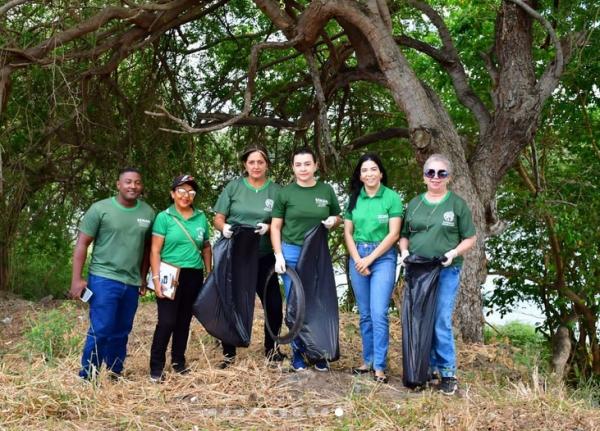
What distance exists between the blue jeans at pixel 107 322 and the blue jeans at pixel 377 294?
1585 millimetres

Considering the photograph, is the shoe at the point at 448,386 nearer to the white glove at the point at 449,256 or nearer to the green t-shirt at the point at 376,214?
the white glove at the point at 449,256

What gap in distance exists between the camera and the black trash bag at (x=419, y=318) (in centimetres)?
528

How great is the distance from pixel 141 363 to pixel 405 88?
364 centimetres

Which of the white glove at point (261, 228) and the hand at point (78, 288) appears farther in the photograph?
the white glove at point (261, 228)

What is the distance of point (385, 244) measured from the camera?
534 cm

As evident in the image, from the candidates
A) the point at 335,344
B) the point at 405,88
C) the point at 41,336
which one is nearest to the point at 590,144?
the point at 405,88

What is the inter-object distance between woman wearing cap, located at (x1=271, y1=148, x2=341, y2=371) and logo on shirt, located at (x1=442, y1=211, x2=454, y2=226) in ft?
2.59

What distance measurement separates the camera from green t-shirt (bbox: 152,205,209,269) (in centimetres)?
545

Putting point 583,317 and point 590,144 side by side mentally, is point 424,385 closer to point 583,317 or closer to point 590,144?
point 590,144

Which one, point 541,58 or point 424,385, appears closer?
point 424,385

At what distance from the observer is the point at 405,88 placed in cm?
776

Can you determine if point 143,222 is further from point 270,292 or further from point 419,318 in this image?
point 419,318

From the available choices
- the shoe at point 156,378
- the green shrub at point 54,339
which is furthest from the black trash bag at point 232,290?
the green shrub at point 54,339

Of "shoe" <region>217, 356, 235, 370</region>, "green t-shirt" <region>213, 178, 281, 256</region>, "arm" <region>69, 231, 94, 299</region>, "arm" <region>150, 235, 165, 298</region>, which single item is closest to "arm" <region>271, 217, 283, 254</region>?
"green t-shirt" <region>213, 178, 281, 256</region>
